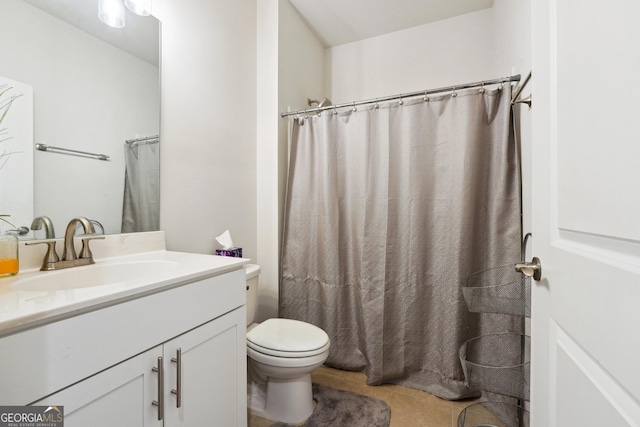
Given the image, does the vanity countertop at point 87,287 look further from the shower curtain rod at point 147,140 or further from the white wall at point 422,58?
the white wall at point 422,58

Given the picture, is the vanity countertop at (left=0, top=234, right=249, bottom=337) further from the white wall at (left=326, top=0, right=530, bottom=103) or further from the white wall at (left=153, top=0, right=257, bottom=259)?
the white wall at (left=326, top=0, right=530, bottom=103)

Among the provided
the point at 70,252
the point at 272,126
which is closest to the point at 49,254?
the point at 70,252

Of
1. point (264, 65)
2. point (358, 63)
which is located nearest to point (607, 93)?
point (264, 65)

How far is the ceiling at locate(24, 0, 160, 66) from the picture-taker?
3.42 feet

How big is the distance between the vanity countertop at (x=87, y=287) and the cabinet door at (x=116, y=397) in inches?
6.6

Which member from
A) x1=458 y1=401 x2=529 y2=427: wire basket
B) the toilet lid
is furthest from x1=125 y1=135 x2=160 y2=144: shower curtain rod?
x1=458 y1=401 x2=529 y2=427: wire basket

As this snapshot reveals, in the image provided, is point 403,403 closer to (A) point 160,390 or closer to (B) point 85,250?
(A) point 160,390

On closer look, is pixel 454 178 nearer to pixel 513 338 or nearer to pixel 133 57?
pixel 513 338

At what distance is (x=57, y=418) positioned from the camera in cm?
59

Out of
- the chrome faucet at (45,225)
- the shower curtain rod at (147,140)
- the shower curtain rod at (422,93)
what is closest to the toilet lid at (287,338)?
the chrome faucet at (45,225)

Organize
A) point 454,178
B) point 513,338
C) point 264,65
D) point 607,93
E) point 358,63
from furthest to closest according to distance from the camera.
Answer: point 358,63
point 264,65
point 454,178
point 513,338
point 607,93

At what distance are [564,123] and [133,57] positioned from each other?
63.4 inches

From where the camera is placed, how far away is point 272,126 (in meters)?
1.99

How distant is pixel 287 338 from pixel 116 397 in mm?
825
